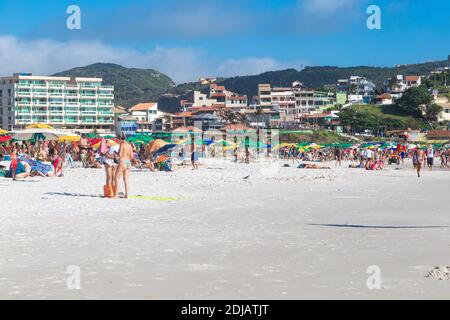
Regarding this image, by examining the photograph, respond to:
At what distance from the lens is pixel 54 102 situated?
10756cm

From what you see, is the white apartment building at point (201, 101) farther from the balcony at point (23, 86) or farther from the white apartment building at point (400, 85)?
the balcony at point (23, 86)

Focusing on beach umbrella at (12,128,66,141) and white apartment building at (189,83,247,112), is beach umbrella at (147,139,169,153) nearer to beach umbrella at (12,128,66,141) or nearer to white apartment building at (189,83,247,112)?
beach umbrella at (12,128,66,141)

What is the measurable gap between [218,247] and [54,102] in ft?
339

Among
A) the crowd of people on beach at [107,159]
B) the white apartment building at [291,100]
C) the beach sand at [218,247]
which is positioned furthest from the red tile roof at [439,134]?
the beach sand at [218,247]

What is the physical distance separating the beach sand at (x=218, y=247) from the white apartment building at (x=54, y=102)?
311 ft

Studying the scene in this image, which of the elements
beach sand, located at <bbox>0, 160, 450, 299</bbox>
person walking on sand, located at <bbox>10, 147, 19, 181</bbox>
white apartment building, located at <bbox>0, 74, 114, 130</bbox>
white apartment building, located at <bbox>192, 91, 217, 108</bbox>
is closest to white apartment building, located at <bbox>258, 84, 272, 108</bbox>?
white apartment building, located at <bbox>192, 91, 217, 108</bbox>

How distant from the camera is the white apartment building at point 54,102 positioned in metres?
106

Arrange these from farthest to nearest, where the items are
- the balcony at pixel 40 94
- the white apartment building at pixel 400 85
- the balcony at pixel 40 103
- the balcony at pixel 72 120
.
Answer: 1. the white apartment building at pixel 400 85
2. the balcony at pixel 72 120
3. the balcony at pixel 40 94
4. the balcony at pixel 40 103

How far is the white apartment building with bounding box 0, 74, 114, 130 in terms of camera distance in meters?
106

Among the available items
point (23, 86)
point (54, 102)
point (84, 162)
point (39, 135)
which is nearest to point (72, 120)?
point (54, 102)

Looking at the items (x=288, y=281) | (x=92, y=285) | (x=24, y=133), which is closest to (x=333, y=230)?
(x=288, y=281)

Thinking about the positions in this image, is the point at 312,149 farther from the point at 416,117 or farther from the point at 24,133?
the point at 416,117

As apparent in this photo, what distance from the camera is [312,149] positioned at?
225 feet

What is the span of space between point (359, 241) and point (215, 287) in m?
3.21
